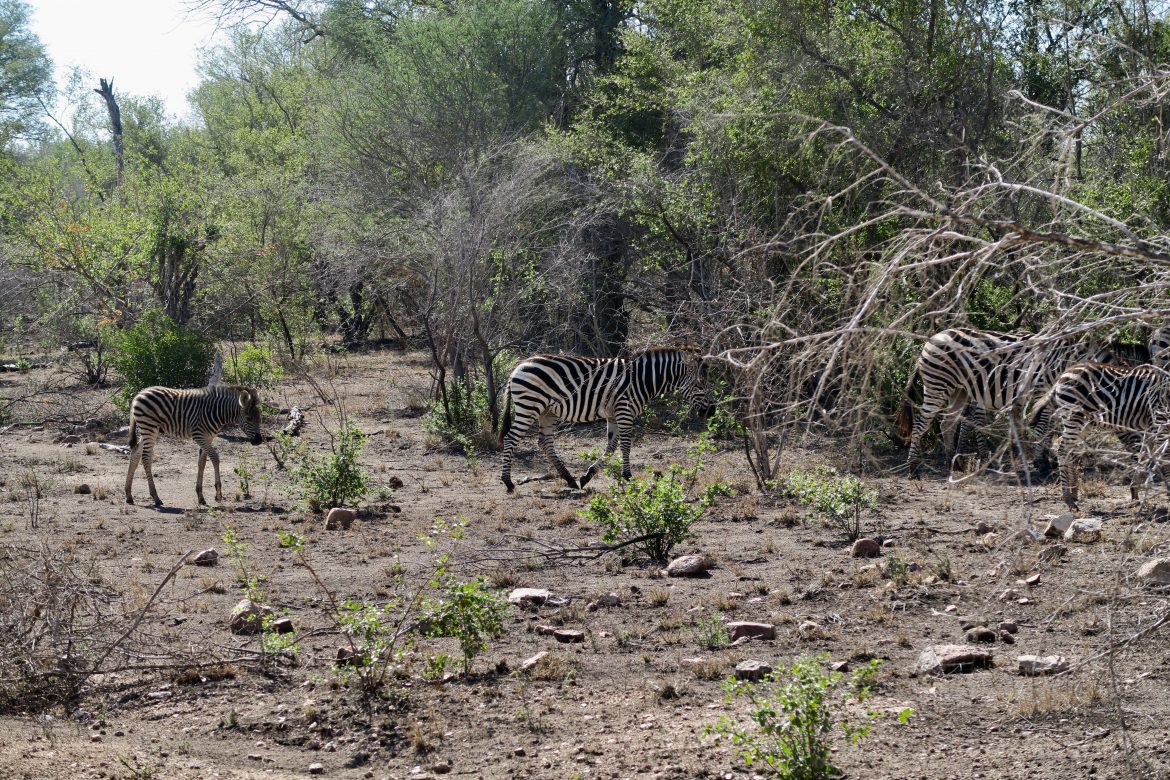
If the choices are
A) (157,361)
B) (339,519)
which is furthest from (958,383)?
(157,361)

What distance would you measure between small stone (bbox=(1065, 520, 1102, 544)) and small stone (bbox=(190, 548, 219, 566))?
721 cm

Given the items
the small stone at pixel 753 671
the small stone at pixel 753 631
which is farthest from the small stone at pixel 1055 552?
the small stone at pixel 753 671

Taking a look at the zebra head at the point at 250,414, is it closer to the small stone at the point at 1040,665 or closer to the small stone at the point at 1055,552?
the small stone at the point at 1055,552

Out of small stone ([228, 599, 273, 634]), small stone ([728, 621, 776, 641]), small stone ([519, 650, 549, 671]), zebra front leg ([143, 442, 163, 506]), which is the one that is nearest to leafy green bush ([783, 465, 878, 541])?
small stone ([728, 621, 776, 641])

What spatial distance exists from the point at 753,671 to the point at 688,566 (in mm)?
2646

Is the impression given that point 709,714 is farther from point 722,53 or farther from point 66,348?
point 66,348

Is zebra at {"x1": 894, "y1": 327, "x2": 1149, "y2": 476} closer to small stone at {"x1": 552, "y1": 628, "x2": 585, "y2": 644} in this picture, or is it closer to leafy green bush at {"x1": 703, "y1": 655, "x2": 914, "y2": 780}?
small stone at {"x1": 552, "y1": 628, "x2": 585, "y2": 644}

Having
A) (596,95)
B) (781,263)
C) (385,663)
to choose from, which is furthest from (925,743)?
(596,95)

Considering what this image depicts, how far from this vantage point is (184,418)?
44.9ft

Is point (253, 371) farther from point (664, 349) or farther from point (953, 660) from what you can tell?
point (953, 660)

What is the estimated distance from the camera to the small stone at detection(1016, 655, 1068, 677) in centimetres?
629

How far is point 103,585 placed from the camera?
8617 mm

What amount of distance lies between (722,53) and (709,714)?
1438 centimetres

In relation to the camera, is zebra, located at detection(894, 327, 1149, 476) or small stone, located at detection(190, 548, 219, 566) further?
zebra, located at detection(894, 327, 1149, 476)
